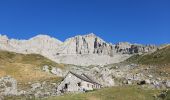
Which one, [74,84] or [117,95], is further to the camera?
[74,84]

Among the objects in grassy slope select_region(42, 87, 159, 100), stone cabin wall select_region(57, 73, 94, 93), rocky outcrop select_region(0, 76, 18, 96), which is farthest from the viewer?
rocky outcrop select_region(0, 76, 18, 96)

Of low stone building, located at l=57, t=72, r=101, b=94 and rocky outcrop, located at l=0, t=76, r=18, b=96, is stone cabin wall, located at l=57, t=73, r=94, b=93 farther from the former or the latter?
rocky outcrop, located at l=0, t=76, r=18, b=96

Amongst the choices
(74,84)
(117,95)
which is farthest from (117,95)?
(74,84)

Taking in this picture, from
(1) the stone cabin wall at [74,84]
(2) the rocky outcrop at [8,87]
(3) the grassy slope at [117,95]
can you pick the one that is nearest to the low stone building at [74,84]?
(1) the stone cabin wall at [74,84]

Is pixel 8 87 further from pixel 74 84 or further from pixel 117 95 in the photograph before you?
pixel 117 95

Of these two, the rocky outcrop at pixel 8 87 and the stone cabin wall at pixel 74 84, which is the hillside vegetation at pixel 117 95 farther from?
the rocky outcrop at pixel 8 87

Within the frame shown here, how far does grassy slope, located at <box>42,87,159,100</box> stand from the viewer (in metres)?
71.9

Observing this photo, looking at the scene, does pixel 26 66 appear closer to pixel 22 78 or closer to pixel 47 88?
pixel 22 78

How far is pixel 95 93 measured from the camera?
2970 inches

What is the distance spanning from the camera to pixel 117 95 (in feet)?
244

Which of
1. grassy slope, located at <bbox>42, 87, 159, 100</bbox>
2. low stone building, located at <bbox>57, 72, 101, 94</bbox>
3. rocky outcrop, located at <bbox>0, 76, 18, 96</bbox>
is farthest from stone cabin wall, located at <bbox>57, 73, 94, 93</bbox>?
grassy slope, located at <bbox>42, 87, 159, 100</bbox>

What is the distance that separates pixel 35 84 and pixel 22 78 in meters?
23.4

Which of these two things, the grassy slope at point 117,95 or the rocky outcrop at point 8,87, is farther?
the rocky outcrop at point 8,87

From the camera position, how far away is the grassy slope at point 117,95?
2830 inches
